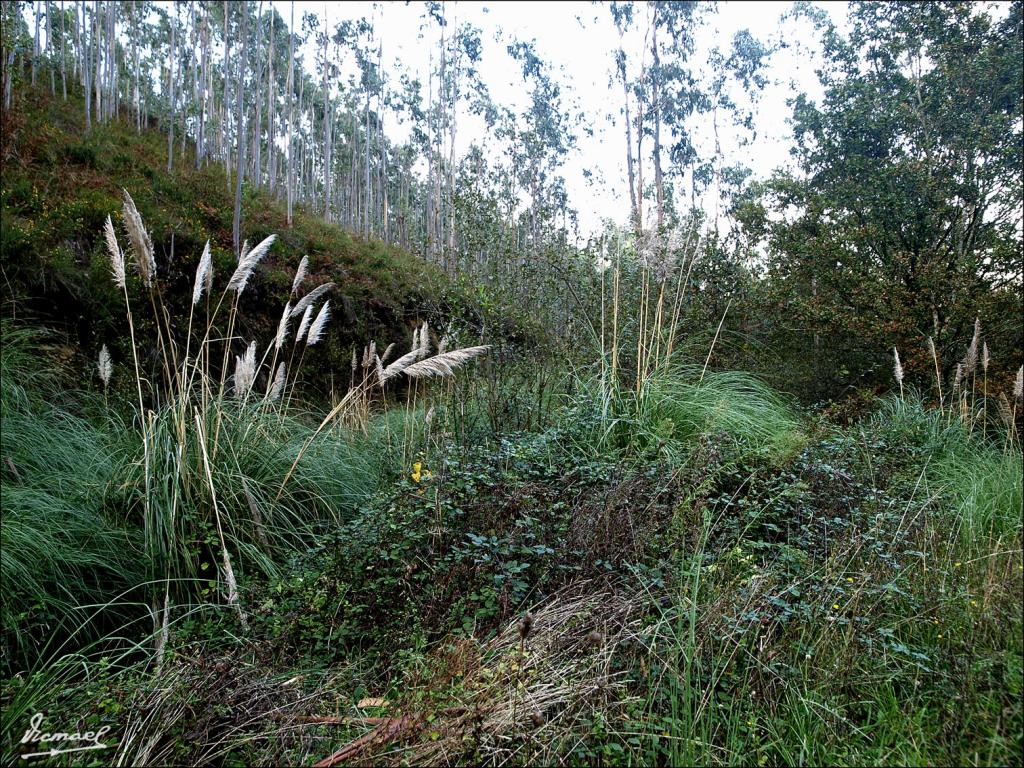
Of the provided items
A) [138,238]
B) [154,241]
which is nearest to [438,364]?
[138,238]

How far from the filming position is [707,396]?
15.9 ft

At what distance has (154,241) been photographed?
7859mm

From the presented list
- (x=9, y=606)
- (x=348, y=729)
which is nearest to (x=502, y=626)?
(x=348, y=729)

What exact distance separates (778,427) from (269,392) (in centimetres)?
372

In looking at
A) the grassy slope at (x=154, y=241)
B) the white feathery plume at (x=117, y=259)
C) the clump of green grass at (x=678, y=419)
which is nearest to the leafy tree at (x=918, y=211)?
the clump of green grass at (x=678, y=419)

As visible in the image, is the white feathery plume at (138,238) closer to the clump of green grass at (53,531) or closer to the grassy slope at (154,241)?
the clump of green grass at (53,531)

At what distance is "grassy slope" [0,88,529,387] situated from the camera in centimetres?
620

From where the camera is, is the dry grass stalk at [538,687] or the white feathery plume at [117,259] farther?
the white feathery plume at [117,259]

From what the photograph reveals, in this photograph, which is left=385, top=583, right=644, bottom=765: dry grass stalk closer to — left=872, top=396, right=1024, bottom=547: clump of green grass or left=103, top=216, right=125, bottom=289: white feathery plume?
left=872, top=396, right=1024, bottom=547: clump of green grass

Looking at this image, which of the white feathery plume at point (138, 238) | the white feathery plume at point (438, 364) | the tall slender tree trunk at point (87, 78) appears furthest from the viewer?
the tall slender tree trunk at point (87, 78)

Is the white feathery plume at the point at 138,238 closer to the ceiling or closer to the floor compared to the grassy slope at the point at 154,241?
closer to the floor

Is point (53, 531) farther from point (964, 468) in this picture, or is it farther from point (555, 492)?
point (964, 468)

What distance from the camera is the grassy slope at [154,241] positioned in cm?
620

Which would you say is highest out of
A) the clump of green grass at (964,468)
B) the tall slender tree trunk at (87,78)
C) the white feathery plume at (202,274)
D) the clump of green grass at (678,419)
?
the tall slender tree trunk at (87,78)
